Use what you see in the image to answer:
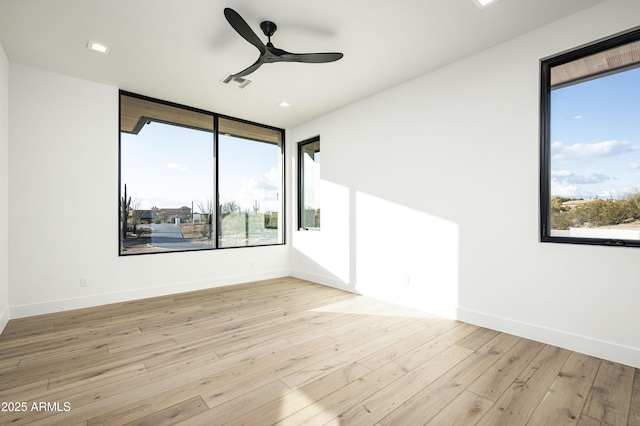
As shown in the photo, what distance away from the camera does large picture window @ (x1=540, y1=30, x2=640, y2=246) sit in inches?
92.2

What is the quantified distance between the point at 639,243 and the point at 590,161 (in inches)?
28.7

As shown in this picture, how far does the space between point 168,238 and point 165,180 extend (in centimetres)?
86

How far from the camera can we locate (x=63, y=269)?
140 inches

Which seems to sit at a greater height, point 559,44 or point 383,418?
point 559,44

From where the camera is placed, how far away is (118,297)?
3.92m

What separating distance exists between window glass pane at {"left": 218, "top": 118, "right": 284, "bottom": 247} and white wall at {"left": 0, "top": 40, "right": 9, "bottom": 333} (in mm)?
2432

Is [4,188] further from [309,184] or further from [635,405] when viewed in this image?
[635,405]

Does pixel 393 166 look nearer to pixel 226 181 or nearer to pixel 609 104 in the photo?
pixel 609 104

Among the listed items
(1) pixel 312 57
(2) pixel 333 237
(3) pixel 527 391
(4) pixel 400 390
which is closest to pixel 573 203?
(3) pixel 527 391

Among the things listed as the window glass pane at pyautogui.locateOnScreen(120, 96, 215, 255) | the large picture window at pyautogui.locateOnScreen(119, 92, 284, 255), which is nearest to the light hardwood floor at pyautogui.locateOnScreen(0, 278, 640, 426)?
the window glass pane at pyautogui.locateOnScreen(120, 96, 215, 255)

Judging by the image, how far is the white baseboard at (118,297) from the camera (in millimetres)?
3383

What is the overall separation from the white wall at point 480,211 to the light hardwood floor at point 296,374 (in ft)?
1.02

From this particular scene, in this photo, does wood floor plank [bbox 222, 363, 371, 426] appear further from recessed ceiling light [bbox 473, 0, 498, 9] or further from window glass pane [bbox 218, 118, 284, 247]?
window glass pane [bbox 218, 118, 284, 247]

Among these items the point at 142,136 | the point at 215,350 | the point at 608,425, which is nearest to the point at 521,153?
the point at 608,425
